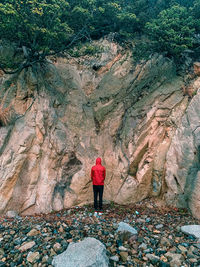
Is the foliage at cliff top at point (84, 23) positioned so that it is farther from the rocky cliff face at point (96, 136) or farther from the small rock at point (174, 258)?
the small rock at point (174, 258)

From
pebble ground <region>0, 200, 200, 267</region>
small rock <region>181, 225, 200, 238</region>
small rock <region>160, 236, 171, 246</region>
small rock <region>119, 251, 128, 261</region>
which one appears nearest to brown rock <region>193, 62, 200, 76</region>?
pebble ground <region>0, 200, 200, 267</region>

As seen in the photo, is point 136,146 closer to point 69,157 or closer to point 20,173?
point 69,157

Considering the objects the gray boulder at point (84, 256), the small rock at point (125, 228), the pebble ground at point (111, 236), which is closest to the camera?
the gray boulder at point (84, 256)

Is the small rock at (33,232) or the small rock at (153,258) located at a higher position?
the small rock at (33,232)

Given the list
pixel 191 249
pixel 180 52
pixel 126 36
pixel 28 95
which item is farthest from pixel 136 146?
pixel 126 36

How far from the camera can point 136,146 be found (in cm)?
873

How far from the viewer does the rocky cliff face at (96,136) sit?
789cm

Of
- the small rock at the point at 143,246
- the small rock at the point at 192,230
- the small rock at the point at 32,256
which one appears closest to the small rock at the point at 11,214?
the small rock at the point at 32,256

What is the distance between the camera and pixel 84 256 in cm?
466

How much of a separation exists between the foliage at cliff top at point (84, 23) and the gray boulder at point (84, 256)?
8227mm

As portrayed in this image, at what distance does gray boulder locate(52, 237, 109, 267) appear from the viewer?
14.7 feet

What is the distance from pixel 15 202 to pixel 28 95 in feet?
16.5

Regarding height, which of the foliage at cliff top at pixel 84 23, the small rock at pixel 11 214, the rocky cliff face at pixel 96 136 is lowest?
the small rock at pixel 11 214

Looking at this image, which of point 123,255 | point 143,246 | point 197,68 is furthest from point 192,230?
point 197,68
